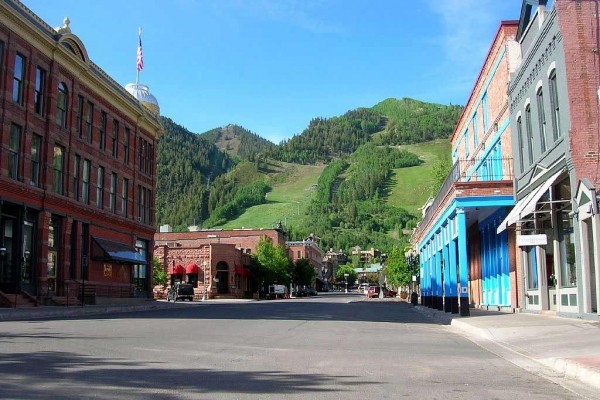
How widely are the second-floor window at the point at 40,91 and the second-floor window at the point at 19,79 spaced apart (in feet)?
3.56

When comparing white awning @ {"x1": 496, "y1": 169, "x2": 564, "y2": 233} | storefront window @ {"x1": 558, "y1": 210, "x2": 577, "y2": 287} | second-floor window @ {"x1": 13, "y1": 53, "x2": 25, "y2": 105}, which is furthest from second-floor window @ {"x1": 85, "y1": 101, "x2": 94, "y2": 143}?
storefront window @ {"x1": 558, "y1": 210, "x2": 577, "y2": 287}

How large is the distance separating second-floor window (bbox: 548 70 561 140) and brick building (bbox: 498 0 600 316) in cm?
3

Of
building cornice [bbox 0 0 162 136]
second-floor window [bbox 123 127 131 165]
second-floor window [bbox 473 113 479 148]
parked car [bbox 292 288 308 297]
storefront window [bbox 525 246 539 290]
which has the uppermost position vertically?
building cornice [bbox 0 0 162 136]

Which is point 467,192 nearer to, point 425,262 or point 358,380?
point 358,380

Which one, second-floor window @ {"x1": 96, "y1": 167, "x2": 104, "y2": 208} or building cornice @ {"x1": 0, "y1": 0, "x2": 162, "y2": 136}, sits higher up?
building cornice @ {"x1": 0, "y1": 0, "x2": 162, "y2": 136}

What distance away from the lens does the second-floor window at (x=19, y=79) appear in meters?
30.2

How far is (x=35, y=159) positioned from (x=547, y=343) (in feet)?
89.7

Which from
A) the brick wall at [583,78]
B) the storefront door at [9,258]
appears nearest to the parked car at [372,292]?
the storefront door at [9,258]

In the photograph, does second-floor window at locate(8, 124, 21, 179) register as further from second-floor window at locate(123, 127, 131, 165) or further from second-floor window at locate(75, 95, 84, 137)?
second-floor window at locate(123, 127, 131, 165)

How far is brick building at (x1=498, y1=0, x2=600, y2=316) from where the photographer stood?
679 inches

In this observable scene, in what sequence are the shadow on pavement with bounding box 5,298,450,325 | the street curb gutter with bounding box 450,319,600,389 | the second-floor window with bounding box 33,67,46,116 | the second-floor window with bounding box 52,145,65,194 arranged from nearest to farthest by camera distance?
the street curb gutter with bounding box 450,319,600,389 → the shadow on pavement with bounding box 5,298,450,325 → the second-floor window with bounding box 33,67,46,116 → the second-floor window with bounding box 52,145,65,194

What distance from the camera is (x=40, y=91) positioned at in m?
32.5

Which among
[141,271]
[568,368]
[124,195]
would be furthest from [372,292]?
[568,368]

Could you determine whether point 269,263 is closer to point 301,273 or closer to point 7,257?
point 301,273
